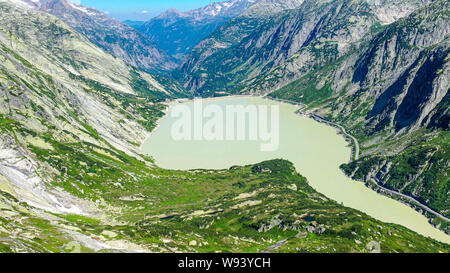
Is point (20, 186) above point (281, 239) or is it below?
above

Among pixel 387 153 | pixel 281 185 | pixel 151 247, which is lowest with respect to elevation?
pixel 151 247

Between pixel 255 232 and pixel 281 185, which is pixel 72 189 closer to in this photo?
pixel 255 232

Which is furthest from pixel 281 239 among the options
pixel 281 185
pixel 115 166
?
pixel 115 166

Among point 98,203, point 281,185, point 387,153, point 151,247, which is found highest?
point 387,153

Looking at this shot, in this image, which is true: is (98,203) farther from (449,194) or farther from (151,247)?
(449,194)
